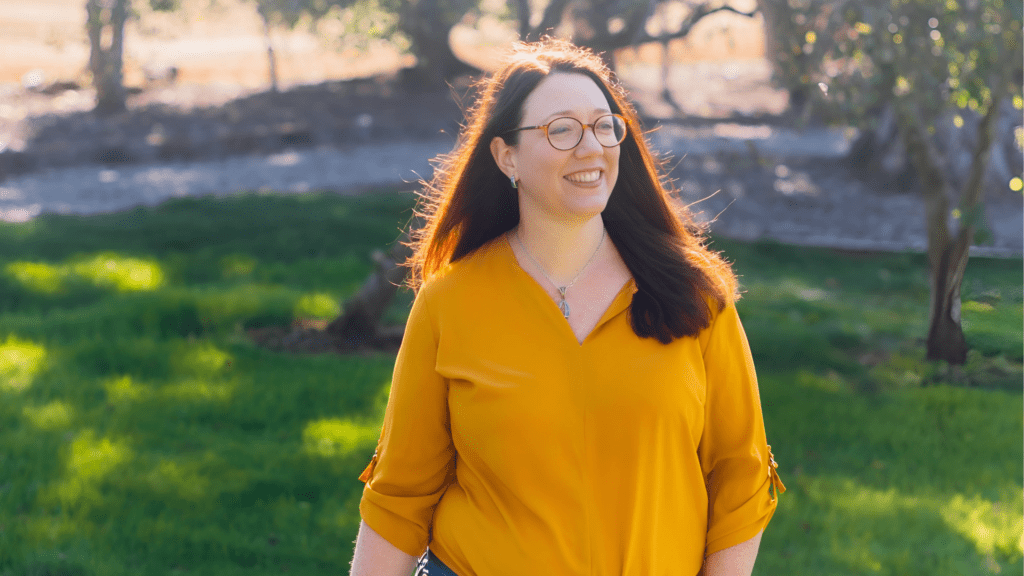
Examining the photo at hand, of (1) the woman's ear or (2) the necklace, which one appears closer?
(2) the necklace

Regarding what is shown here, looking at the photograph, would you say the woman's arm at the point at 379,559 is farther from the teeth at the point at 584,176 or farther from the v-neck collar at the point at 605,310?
the teeth at the point at 584,176

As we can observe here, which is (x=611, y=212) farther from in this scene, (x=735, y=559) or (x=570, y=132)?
(x=735, y=559)

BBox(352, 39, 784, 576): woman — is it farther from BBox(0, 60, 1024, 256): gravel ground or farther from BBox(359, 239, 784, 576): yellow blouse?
BBox(0, 60, 1024, 256): gravel ground

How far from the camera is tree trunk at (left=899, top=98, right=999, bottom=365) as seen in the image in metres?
5.82

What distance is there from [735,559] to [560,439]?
0.52 m

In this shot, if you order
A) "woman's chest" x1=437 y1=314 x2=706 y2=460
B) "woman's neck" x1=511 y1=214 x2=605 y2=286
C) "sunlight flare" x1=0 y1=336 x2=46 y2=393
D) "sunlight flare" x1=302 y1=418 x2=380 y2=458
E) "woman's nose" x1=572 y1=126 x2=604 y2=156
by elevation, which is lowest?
"sunlight flare" x1=0 y1=336 x2=46 y2=393

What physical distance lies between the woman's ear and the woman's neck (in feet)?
0.49

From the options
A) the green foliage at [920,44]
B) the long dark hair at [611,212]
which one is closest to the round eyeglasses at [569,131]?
the long dark hair at [611,212]

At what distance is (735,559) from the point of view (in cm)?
218

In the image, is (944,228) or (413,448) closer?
(413,448)

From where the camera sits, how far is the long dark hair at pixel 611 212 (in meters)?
2.18

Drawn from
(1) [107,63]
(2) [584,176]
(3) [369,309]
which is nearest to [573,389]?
(2) [584,176]

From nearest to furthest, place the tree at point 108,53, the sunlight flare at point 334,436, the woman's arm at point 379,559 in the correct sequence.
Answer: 1. the woman's arm at point 379,559
2. the sunlight flare at point 334,436
3. the tree at point 108,53

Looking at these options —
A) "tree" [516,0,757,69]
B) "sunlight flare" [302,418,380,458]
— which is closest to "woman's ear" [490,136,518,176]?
"sunlight flare" [302,418,380,458]
